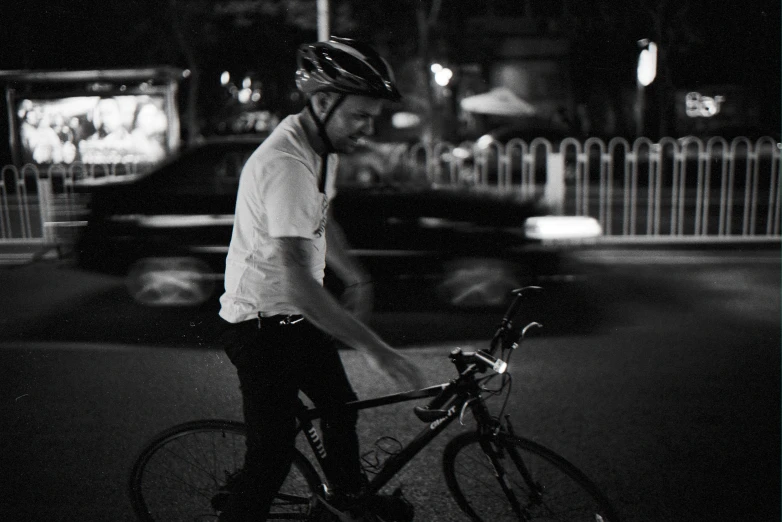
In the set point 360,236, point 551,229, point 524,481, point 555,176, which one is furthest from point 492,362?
point 555,176

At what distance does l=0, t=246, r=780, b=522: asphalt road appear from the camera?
3.75 m

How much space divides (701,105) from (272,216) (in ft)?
88.8

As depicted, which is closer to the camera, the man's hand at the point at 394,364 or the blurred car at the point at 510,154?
the man's hand at the point at 394,364

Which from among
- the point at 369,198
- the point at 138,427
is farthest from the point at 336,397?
the point at 369,198

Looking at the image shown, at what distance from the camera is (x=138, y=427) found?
448 cm

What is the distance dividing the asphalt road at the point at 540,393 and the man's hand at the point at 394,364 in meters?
1.29

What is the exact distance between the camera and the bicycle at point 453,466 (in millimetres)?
2617

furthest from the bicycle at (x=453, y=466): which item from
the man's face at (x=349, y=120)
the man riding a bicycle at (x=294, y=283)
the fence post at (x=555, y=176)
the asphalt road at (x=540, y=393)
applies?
the fence post at (x=555, y=176)

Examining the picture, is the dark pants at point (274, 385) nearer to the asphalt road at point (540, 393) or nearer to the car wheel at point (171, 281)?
the asphalt road at point (540, 393)

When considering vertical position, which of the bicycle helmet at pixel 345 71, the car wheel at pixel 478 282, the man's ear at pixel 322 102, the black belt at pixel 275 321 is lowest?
the car wheel at pixel 478 282

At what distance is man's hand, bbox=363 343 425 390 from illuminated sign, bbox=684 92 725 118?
1008 inches

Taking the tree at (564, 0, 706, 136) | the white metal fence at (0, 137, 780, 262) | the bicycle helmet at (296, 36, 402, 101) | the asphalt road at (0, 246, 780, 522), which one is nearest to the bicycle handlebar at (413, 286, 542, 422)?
the bicycle helmet at (296, 36, 402, 101)

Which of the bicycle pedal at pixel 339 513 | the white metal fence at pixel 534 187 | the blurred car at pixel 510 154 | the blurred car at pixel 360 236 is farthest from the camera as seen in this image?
the blurred car at pixel 510 154

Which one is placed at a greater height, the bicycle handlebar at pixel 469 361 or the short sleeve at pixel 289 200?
the short sleeve at pixel 289 200
